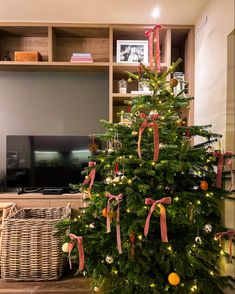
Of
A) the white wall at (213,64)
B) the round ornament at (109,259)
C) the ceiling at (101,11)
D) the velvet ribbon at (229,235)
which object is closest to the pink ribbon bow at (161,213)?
the round ornament at (109,259)

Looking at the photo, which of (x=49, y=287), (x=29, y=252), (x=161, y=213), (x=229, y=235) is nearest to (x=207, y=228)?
(x=229, y=235)

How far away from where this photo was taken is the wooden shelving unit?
10.4ft

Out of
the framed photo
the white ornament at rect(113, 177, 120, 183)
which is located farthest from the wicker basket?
the framed photo

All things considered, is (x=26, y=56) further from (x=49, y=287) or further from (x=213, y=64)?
(x=49, y=287)

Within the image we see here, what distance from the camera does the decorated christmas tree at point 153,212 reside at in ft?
6.19

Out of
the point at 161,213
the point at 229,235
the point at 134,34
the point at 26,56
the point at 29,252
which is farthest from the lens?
the point at 134,34

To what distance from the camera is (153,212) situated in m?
1.88

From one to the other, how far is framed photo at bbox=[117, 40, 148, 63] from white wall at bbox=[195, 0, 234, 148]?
54cm

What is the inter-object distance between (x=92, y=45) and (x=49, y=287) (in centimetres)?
260

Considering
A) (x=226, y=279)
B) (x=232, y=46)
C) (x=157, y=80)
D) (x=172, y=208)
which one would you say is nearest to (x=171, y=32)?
(x=232, y=46)

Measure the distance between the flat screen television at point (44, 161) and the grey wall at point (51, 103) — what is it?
257mm

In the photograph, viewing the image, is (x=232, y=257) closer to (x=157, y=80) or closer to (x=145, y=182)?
(x=145, y=182)

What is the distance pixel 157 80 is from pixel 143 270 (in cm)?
127

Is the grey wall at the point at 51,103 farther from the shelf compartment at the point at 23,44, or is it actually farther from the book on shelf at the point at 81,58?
the book on shelf at the point at 81,58
